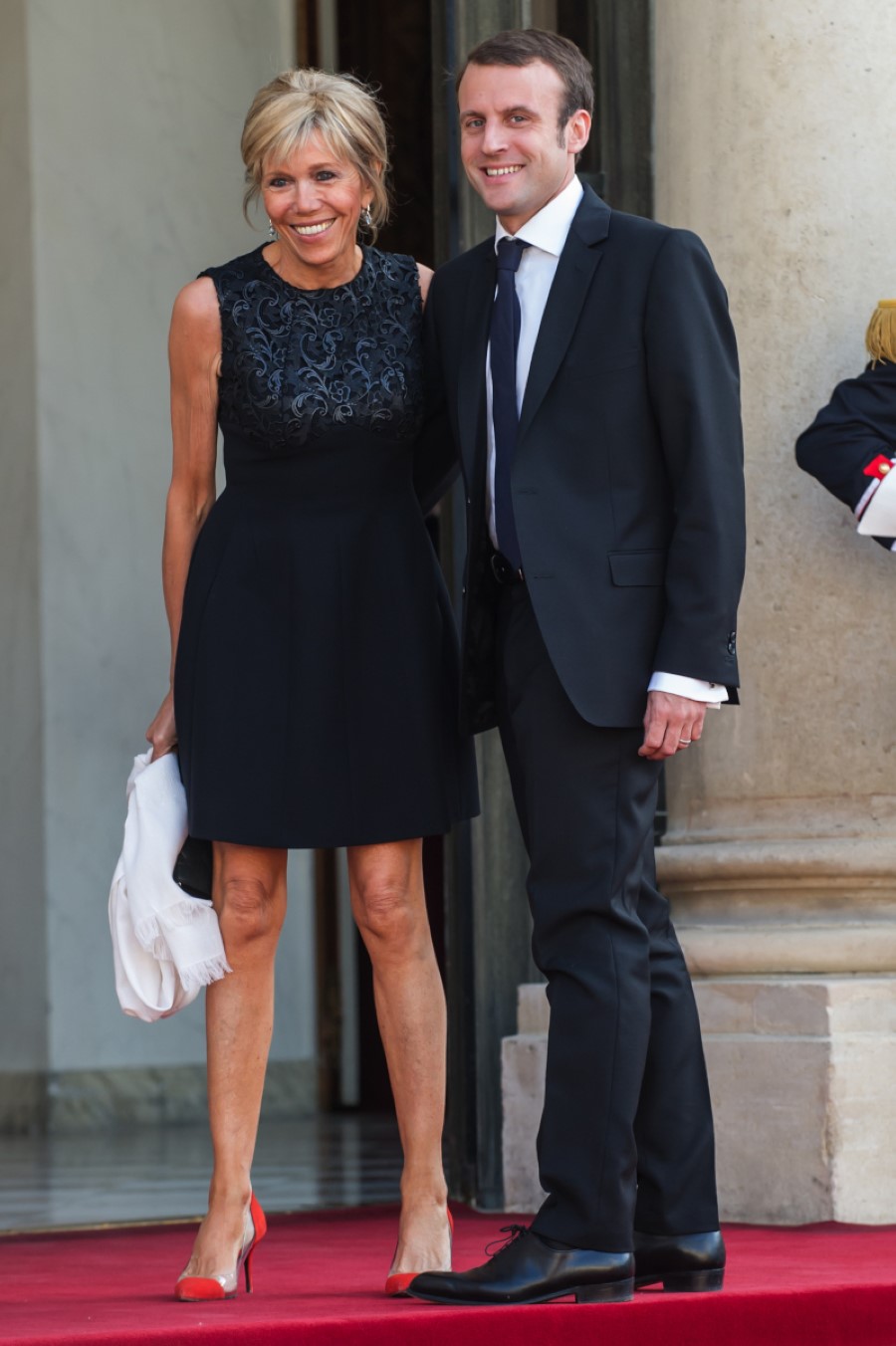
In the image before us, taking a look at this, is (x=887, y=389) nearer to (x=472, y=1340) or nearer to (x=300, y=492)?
(x=300, y=492)

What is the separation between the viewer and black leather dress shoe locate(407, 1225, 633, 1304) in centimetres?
291

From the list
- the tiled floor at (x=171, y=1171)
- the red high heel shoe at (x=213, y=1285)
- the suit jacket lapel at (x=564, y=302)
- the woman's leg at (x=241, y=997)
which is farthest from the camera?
the tiled floor at (x=171, y=1171)

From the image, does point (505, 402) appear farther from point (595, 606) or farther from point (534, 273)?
point (595, 606)

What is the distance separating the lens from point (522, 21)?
5039 millimetres

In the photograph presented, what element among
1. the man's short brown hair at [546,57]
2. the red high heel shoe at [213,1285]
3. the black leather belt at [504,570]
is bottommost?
the red high heel shoe at [213,1285]

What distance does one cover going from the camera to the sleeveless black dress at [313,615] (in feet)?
10.8

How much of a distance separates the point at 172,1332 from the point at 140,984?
2.34 ft

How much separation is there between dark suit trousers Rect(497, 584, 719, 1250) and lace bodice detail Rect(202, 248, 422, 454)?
38 centimetres

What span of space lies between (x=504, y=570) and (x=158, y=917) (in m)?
0.74

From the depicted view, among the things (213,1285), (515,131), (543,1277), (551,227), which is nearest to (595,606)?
(551,227)

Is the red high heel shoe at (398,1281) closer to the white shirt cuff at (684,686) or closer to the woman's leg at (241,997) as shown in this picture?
the woman's leg at (241,997)

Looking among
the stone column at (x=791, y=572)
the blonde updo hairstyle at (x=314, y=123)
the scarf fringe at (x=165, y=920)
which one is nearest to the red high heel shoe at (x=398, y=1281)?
the scarf fringe at (x=165, y=920)

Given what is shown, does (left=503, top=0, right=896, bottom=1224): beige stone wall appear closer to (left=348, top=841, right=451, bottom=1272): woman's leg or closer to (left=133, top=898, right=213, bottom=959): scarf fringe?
(left=348, top=841, right=451, bottom=1272): woman's leg

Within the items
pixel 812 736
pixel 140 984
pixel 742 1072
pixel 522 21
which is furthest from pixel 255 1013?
pixel 522 21
